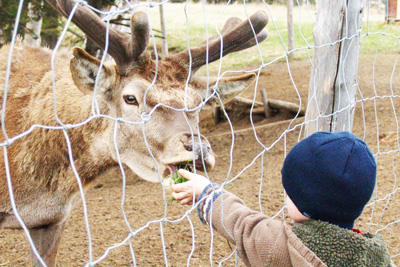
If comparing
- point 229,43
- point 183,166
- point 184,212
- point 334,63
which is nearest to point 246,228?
point 183,166

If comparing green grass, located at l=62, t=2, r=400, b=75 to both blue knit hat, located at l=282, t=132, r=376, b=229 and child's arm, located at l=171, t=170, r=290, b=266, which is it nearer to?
child's arm, located at l=171, t=170, r=290, b=266

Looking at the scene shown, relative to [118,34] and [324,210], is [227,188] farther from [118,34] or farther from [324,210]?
[324,210]

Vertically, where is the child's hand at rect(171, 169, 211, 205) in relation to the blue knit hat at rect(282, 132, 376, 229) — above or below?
below

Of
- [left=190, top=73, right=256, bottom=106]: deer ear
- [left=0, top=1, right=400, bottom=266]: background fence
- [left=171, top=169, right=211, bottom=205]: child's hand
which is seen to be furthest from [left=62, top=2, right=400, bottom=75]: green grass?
[left=171, top=169, right=211, bottom=205]: child's hand

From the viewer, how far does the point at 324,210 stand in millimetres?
1788

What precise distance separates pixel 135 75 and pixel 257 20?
0.89m

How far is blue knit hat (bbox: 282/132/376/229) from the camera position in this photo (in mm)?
1734

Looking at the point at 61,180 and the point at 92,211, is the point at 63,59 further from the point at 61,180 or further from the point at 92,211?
the point at 92,211

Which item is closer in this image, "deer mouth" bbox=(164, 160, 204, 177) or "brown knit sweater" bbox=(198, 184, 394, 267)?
"brown knit sweater" bbox=(198, 184, 394, 267)

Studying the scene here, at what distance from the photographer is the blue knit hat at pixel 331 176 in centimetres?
173

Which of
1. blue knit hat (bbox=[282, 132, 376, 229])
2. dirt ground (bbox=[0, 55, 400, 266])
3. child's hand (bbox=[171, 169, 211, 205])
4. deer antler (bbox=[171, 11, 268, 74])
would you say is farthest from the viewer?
dirt ground (bbox=[0, 55, 400, 266])

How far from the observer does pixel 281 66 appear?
13289 mm

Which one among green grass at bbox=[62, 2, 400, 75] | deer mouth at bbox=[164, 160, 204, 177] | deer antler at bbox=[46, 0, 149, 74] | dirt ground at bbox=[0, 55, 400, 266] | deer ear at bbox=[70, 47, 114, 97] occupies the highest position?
deer antler at bbox=[46, 0, 149, 74]

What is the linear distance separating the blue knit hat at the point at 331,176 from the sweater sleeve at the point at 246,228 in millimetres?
160
